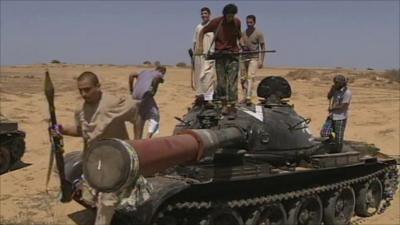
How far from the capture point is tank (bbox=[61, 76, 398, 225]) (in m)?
5.70

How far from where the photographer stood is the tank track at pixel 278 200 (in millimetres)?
6453

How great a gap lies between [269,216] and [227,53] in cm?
216

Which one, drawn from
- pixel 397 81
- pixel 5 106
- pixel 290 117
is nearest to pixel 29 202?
pixel 290 117

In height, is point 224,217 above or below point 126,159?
below

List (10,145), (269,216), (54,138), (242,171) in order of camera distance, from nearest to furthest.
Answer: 1. (54,138)
2. (242,171)
3. (269,216)
4. (10,145)

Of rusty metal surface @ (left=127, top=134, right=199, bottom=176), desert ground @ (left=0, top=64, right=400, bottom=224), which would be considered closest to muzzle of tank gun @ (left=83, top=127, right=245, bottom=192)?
rusty metal surface @ (left=127, top=134, right=199, bottom=176)

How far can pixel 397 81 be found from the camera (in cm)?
3725

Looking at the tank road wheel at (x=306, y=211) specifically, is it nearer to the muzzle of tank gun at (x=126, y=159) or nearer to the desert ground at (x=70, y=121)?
the desert ground at (x=70, y=121)

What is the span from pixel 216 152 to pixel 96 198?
199cm

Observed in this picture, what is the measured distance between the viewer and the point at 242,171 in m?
7.40

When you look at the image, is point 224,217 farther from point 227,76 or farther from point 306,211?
point 227,76

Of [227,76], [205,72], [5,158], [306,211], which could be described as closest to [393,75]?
[5,158]

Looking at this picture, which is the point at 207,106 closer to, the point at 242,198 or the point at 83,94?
the point at 242,198

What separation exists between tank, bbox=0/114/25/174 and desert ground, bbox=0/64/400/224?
34 cm
